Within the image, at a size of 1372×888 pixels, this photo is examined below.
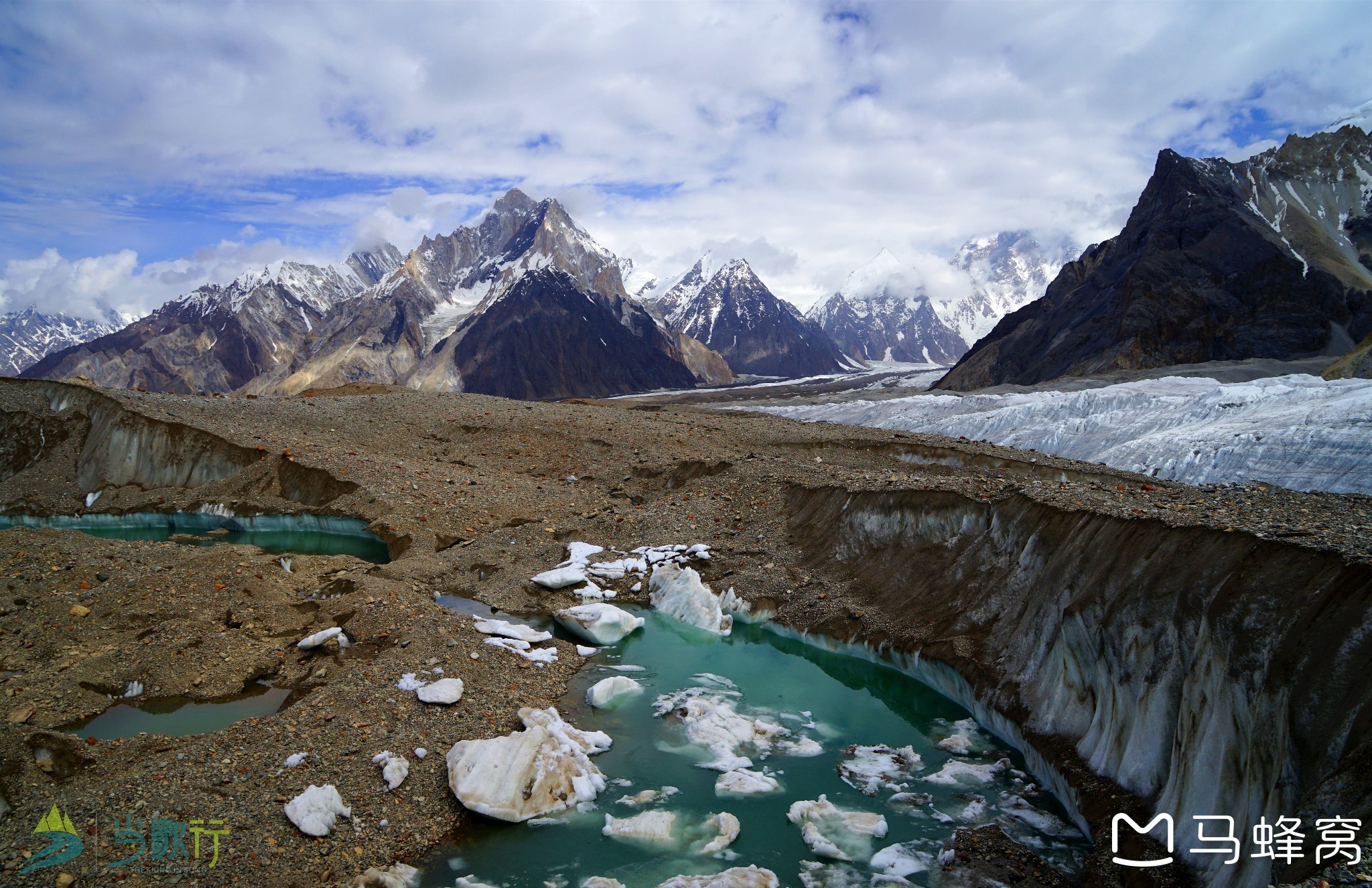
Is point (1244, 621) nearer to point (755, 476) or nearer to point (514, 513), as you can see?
point (755, 476)

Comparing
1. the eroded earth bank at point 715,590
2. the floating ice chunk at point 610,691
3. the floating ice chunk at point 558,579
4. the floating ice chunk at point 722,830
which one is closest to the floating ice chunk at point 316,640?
the eroded earth bank at point 715,590

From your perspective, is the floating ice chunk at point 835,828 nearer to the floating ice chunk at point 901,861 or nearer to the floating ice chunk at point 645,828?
the floating ice chunk at point 901,861

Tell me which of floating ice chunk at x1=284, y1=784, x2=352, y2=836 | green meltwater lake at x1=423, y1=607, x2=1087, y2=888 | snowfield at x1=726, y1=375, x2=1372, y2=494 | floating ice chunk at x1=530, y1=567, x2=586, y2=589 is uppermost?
snowfield at x1=726, y1=375, x2=1372, y2=494

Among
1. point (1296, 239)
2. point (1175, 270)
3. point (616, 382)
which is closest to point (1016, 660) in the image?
point (1175, 270)

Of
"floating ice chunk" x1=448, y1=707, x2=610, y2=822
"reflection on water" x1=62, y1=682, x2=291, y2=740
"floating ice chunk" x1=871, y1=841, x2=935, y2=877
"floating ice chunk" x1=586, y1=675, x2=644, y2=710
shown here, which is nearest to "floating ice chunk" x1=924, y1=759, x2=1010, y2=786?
"floating ice chunk" x1=871, y1=841, x2=935, y2=877

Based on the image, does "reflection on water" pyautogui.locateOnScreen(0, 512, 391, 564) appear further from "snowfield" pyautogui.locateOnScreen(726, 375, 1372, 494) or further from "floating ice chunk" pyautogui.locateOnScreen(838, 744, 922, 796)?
"snowfield" pyautogui.locateOnScreen(726, 375, 1372, 494)
